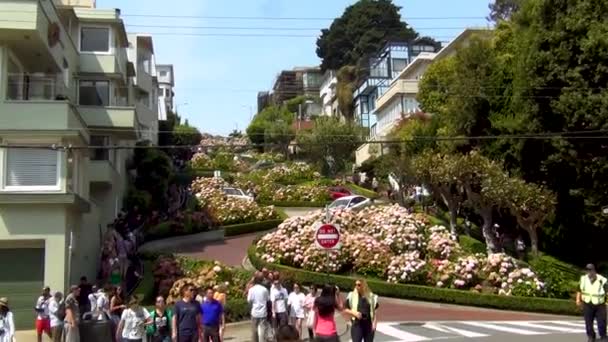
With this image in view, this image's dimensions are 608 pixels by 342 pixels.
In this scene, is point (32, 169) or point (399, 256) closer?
point (32, 169)

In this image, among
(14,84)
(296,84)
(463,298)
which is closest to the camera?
(14,84)

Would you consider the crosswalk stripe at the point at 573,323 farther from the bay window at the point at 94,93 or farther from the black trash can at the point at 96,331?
the bay window at the point at 94,93

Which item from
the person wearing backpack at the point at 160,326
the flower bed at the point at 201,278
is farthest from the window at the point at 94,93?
the person wearing backpack at the point at 160,326

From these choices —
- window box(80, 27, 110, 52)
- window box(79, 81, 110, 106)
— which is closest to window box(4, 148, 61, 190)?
window box(79, 81, 110, 106)

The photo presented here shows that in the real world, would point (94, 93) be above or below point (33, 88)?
above

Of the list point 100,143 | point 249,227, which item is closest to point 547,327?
point 100,143

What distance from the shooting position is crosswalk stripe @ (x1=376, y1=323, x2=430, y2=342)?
876 inches

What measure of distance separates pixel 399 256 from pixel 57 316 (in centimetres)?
1556

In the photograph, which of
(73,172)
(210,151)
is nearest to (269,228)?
(73,172)

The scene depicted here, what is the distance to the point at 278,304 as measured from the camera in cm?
2142

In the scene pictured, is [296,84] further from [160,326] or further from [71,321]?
[160,326]

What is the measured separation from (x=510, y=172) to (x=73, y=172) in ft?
67.6

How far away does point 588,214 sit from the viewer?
1473 inches

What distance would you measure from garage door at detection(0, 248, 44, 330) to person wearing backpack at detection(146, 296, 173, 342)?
9.07 m
